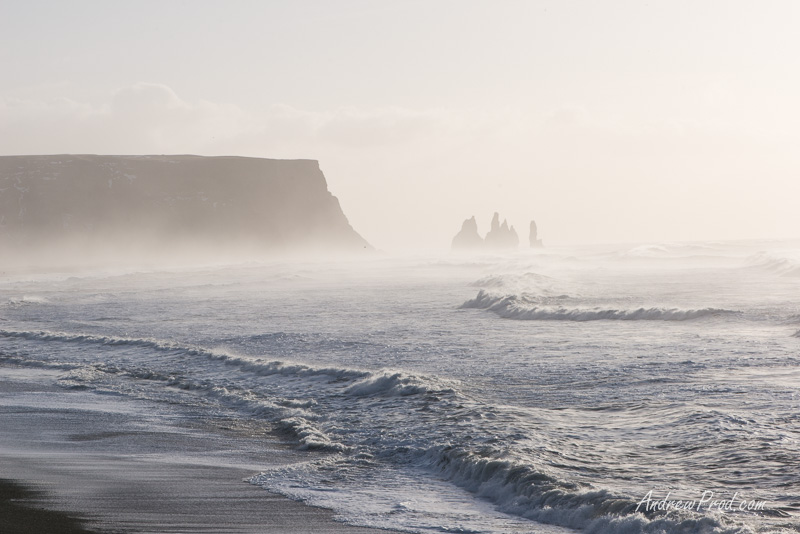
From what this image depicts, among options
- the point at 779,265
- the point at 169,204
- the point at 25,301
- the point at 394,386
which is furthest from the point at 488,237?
the point at 394,386

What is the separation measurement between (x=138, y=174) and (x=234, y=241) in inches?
764

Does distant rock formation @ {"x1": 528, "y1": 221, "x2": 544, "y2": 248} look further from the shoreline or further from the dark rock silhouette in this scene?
the shoreline

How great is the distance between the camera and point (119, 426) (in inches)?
400

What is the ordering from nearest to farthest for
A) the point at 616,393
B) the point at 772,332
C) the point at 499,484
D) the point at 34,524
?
the point at 34,524 < the point at 499,484 < the point at 616,393 < the point at 772,332

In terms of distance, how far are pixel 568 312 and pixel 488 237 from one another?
14210cm

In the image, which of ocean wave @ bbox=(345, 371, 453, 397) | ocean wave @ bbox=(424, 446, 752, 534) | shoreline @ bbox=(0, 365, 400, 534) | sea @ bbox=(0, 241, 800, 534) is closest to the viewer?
ocean wave @ bbox=(424, 446, 752, 534)

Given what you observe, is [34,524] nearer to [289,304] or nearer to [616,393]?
[616,393]

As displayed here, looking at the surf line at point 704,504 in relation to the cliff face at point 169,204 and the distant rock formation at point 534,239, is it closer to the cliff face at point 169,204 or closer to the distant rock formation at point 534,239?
the cliff face at point 169,204

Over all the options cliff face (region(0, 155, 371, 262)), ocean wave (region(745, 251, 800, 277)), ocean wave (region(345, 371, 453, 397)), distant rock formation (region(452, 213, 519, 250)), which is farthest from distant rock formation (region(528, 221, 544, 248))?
ocean wave (region(345, 371, 453, 397))

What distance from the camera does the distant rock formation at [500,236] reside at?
536 ft

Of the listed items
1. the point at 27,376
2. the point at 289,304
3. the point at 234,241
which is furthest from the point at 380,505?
the point at 234,241

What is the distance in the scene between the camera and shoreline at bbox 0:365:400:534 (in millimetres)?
6137

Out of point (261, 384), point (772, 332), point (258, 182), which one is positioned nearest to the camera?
point (261, 384)

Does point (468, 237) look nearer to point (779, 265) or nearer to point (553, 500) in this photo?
point (779, 265)
